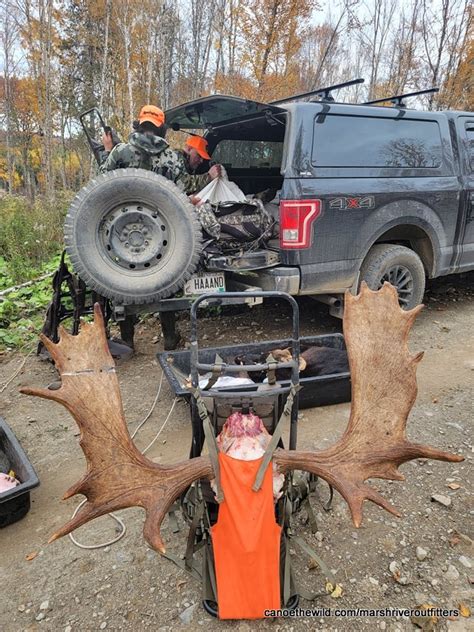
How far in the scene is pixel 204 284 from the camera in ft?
14.9

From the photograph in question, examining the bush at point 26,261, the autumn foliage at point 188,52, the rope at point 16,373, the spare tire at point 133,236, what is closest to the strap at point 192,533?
the spare tire at point 133,236

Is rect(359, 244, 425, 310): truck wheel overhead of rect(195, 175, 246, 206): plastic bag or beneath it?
beneath

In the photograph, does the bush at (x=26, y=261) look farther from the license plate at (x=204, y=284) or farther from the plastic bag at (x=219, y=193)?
the plastic bag at (x=219, y=193)

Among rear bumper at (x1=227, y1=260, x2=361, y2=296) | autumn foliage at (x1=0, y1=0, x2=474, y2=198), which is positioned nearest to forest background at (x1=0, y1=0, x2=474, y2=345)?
autumn foliage at (x1=0, y1=0, x2=474, y2=198)

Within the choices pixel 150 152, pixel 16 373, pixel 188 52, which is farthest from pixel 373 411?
pixel 188 52

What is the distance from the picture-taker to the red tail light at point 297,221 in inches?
170

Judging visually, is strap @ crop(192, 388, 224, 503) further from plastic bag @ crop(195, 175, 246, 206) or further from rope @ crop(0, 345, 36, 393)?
plastic bag @ crop(195, 175, 246, 206)

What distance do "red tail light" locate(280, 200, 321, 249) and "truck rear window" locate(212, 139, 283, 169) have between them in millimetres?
2246

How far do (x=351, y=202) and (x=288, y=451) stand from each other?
3.23 m

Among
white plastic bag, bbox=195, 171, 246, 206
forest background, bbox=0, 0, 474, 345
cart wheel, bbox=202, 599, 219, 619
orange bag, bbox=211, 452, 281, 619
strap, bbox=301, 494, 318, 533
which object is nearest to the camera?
orange bag, bbox=211, 452, 281, 619

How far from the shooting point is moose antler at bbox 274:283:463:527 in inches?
76.0

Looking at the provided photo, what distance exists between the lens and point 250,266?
4.62 m

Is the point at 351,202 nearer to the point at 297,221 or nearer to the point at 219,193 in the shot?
the point at 297,221

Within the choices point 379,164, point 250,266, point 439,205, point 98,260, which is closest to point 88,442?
point 98,260
